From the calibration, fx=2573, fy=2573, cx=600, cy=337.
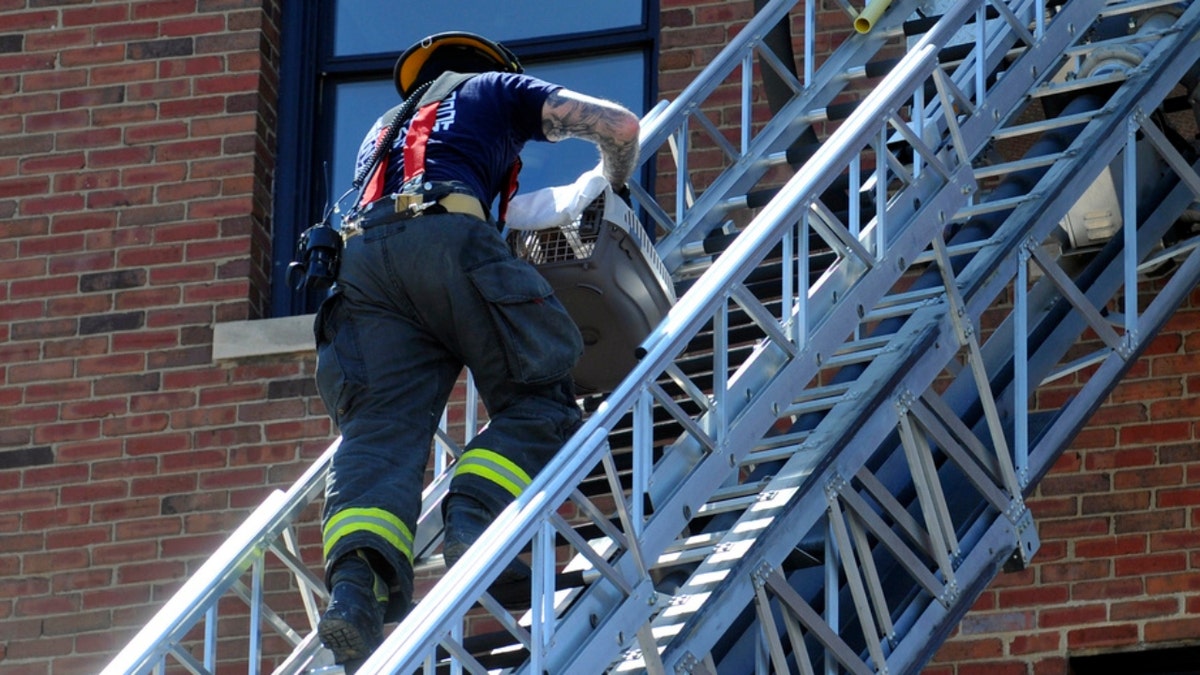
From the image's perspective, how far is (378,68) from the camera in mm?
10773

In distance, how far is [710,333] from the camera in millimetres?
7891

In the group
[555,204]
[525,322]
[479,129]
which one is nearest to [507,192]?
[555,204]

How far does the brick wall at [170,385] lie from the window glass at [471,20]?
0.37 m

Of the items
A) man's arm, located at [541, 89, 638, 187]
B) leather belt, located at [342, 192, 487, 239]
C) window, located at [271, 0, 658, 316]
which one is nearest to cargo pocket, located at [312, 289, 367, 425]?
leather belt, located at [342, 192, 487, 239]

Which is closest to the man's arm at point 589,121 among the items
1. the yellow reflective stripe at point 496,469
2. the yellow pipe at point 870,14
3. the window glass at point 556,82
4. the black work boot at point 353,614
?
the yellow reflective stripe at point 496,469

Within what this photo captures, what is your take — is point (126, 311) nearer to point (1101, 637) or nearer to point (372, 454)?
point (372, 454)

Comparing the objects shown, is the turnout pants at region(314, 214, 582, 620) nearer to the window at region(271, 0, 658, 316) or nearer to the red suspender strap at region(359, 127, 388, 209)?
the red suspender strap at region(359, 127, 388, 209)

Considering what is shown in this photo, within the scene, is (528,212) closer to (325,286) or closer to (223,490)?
(325,286)

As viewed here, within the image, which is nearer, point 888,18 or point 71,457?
point 888,18

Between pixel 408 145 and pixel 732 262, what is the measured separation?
0.97m

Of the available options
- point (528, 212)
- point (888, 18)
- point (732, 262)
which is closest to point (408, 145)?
point (528, 212)

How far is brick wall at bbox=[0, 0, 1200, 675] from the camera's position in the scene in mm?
9234

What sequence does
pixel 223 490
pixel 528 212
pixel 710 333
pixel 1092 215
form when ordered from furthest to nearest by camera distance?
pixel 223 490 → pixel 1092 215 → pixel 710 333 → pixel 528 212

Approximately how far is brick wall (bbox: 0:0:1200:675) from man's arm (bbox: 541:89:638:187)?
3.07 m
